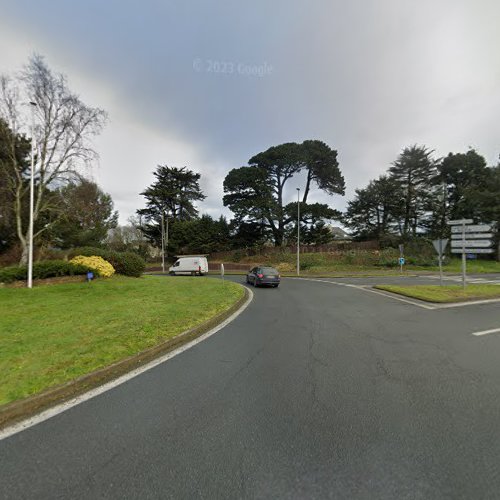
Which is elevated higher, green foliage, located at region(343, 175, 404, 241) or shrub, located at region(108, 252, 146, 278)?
green foliage, located at region(343, 175, 404, 241)

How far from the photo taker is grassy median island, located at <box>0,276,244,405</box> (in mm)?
3561

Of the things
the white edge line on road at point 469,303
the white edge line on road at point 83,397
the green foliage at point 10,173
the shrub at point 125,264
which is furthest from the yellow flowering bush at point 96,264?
the white edge line on road at point 469,303

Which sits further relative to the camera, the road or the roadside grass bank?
the roadside grass bank

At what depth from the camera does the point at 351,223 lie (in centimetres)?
4006

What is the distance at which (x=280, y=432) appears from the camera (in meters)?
2.48

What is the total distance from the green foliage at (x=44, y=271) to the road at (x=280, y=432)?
39.0 ft

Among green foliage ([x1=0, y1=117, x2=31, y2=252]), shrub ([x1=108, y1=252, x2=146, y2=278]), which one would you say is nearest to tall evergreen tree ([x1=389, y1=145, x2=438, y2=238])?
shrub ([x1=108, y1=252, x2=146, y2=278])

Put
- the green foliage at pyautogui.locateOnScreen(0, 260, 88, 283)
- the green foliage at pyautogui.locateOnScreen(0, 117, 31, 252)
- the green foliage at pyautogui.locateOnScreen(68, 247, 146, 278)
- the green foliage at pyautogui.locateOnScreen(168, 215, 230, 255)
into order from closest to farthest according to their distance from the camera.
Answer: the green foliage at pyautogui.locateOnScreen(0, 260, 88, 283)
the green foliage at pyautogui.locateOnScreen(0, 117, 31, 252)
the green foliage at pyautogui.locateOnScreen(68, 247, 146, 278)
the green foliage at pyautogui.locateOnScreen(168, 215, 230, 255)

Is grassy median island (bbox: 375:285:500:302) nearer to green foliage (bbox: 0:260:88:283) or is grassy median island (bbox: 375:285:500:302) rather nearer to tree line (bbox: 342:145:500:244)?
green foliage (bbox: 0:260:88:283)

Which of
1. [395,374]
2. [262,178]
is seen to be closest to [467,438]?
[395,374]

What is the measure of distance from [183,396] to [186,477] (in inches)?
48.7

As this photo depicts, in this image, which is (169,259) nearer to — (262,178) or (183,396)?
(262,178)

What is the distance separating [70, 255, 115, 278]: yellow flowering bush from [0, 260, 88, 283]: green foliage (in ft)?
1.92

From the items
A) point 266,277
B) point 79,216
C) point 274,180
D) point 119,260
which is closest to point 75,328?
point 266,277
